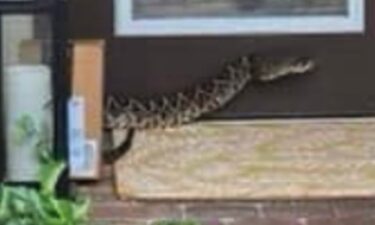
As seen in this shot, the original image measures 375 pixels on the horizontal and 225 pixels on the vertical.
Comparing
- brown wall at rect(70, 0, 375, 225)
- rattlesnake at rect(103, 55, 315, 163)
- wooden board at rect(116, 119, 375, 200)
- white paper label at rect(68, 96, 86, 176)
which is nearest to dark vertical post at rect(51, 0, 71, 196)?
white paper label at rect(68, 96, 86, 176)

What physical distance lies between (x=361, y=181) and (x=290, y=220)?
1.71 ft

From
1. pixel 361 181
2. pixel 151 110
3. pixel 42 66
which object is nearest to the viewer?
pixel 42 66

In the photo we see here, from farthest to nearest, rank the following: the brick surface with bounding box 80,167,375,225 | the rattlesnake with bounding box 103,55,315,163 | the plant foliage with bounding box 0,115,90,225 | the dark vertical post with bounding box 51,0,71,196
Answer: the rattlesnake with bounding box 103,55,315,163 → the brick surface with bounding box 80,167,375,225 → the dark vertical post with bounding box 51,0,71,196 → the plant foliage with bounding box 0,115,90,225

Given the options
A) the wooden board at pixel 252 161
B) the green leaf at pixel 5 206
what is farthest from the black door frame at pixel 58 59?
the green leaf at pixel 5 206

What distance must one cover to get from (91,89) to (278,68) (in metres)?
1.12

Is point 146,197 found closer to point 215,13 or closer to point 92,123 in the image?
point 92,123

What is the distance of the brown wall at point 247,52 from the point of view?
5.98m

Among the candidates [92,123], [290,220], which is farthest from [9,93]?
[290,220]

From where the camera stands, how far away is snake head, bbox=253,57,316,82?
5965 mm

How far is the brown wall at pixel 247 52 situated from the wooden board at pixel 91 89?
2.46 feet

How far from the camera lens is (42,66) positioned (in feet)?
15.3

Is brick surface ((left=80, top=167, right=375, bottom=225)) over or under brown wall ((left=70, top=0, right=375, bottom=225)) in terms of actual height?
under

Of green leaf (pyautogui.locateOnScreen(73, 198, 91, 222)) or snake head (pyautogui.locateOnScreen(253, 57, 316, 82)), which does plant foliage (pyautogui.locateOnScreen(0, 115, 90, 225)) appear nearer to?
green leaf (pyautogui.locateOnScreen(73, 198, 91, 222))

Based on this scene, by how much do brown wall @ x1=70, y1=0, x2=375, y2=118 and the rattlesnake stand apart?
0.06 metres
